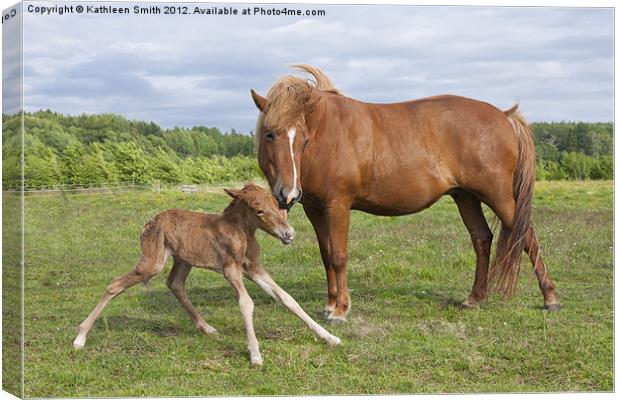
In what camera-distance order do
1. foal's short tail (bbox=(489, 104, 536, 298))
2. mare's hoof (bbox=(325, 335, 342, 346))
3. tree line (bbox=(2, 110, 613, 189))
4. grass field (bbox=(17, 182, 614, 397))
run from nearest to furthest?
grass field (bbox=(17, 182, 614, 397)) → tree line (bbox=(2, 110, 613, 189)) → mare's hoof (bbox=(325, 335, 342, 346)) → foal's short tail (bbox=(489, 104, 536, 298))

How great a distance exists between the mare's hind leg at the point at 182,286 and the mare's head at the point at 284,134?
106 centimetres

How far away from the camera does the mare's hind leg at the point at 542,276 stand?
8289 mm

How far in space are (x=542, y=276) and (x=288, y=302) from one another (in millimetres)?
3076

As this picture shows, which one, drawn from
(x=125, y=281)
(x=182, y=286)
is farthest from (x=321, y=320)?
(x=125, y=281)

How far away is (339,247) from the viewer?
24.7 feet

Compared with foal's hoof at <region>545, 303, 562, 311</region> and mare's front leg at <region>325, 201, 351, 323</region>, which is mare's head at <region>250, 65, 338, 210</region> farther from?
foal's hoof at <region>545, 303, 562, 311</region>

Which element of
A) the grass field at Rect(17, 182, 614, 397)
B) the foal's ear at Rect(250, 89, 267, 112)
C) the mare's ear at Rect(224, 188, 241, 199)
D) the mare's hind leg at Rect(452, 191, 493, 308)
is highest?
the foal's ear at Rect(250, 89, 267, 112)

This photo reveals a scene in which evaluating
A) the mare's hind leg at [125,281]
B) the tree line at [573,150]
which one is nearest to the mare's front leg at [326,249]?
the mare's hind leg at [125,281]

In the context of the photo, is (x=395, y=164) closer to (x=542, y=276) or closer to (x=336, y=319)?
(x=336, y=319)

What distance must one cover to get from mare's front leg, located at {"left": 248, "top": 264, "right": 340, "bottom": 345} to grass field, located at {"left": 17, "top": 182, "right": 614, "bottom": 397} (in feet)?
0.33

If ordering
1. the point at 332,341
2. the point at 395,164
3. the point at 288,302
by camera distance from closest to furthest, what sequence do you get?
1. the point at 288,302
2. the point at 332,341
3. the point at 395,164

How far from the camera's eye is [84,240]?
918 centimetres

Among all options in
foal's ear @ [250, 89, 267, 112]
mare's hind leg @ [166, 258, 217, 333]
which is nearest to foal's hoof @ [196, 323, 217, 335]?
mare's hind leg @ [166, 258, 217, 333]

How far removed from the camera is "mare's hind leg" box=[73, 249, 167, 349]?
21.6 ft
